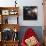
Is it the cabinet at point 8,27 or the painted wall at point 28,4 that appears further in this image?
the painted wall at point 28,4

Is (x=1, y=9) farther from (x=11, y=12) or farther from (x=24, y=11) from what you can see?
(x=24, y=11)

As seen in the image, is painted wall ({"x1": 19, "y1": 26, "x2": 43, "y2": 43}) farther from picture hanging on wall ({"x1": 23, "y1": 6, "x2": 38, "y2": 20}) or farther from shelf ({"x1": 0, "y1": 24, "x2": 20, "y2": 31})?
picture hanging on wall ({"x1": 23, "y1": 6, "x2": 38, "y2": 20})

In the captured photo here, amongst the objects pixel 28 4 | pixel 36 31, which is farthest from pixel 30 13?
pixel 36 31

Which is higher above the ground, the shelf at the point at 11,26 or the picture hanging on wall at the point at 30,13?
the picture hanging on wall at the point at 30,13

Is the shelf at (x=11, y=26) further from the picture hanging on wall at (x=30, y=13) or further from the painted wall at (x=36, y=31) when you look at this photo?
the picture hanging on wall at (x=30, y=13)

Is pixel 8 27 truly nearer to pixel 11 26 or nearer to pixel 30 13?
pixel 11 26

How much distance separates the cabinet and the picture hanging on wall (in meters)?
0.30

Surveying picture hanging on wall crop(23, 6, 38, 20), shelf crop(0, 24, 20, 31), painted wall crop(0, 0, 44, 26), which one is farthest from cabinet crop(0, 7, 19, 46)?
picture hanging on wall crop(23, 6, 38, 20)

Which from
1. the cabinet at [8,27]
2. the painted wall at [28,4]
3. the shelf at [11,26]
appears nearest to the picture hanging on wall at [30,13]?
the painted wall at [28,4]

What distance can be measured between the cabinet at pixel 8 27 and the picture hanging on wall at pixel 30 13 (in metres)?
0.30

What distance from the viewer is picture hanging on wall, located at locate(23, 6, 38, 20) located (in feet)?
18.2

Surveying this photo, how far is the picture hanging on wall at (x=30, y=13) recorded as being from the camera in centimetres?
555

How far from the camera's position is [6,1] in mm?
5586

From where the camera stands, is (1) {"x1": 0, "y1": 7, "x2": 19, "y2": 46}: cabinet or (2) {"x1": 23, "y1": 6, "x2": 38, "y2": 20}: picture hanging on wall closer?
(1) {"x1": 0, "y1": 7, "x2": 19, "y2": 46}: cabinet
